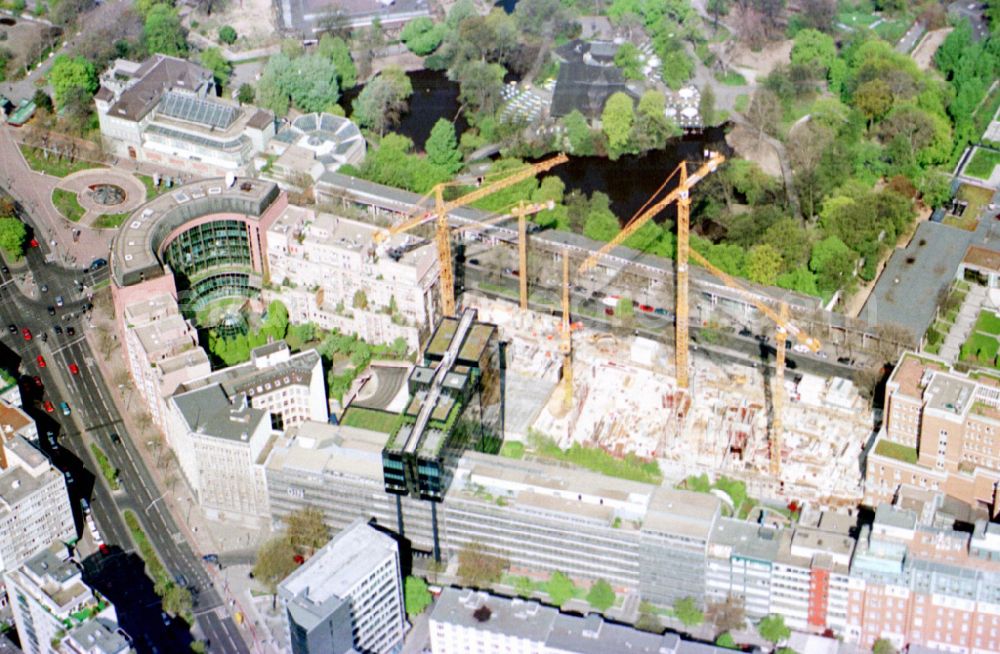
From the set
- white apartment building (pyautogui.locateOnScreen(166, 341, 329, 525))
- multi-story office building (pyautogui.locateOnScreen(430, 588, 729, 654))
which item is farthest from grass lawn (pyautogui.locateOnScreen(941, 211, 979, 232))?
multi-story office building (pyautogui.locateOnScreen(430, 588, 729, 654))

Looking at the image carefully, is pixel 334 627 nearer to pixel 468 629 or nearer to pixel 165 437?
pixel 468 629

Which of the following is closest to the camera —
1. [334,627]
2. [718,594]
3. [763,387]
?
[334,627]

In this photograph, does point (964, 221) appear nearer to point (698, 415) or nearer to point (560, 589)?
point (698, 415)

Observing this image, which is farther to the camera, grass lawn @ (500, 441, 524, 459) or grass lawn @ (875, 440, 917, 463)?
grass lawn @ (500, 441, 524, 459)

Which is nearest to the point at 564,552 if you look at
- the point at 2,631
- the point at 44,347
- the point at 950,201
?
the point at 2,631

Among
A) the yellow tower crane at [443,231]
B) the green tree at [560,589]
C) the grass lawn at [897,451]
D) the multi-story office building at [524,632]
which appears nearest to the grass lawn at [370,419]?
the yellow tower crane at [443,231]

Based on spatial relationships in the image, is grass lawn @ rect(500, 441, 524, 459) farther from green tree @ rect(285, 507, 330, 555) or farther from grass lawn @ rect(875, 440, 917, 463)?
grass lawn @ rect(875, 440, 917, 463)

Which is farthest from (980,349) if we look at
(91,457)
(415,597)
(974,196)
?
(91,457)
